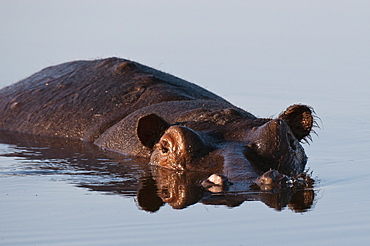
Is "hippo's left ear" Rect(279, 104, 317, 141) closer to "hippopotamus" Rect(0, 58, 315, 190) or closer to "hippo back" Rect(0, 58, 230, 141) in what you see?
"hippopotamus" Rect(0, 58, 315, 190)

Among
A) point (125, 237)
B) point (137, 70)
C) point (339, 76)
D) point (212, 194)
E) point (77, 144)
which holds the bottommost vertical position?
point (125, 237)

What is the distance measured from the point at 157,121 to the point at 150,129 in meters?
0.15

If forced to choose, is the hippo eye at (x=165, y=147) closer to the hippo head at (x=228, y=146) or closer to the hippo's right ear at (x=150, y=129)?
the hippo head at (x=228, y=146)

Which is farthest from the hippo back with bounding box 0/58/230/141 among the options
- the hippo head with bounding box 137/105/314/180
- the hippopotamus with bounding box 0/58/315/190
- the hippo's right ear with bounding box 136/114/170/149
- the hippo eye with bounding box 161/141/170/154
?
the hippo eye with bounding box 161/141/170/154

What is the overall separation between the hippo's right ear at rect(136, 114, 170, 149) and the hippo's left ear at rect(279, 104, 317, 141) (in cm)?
129

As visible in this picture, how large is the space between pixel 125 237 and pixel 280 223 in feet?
3.80

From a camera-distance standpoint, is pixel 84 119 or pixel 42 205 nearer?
pixel 42 205

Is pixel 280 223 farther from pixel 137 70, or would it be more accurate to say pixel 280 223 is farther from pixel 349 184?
pixel 137 70

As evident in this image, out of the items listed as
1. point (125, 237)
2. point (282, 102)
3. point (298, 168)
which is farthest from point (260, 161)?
point (282, 102)

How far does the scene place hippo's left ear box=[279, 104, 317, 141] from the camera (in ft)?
29.1

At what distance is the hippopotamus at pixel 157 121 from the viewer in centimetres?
795

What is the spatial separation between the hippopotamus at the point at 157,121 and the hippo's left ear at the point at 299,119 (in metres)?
0.01

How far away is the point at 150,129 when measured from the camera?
8.70 m

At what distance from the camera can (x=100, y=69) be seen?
1231cm
